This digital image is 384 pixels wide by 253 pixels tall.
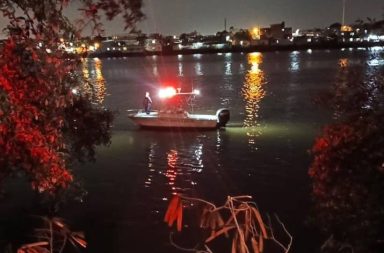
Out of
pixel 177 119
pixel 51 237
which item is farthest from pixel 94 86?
pixel 177 119

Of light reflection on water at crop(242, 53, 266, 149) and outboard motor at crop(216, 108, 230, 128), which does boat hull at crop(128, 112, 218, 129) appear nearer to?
outboard motor at crop(216, 108, 230, 128)

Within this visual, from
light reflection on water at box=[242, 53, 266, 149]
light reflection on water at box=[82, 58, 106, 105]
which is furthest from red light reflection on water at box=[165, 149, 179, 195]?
light reflection on water at box=[82, 58, 106, 105]

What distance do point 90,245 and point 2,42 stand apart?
38.2ft

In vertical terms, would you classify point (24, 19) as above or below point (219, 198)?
above

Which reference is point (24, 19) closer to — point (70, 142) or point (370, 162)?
point (370, 162)

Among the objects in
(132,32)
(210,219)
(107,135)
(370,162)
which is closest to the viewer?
(210,219)

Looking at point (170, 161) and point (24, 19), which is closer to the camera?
point (24, 19)

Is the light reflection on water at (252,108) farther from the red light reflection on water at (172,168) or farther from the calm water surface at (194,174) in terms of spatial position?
the red light reflection on water at (172,168)

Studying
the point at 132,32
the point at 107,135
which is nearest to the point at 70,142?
the point at 107,135

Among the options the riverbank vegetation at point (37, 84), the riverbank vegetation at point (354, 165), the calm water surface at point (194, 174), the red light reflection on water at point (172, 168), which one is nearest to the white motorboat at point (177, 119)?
the calm water surface at point (194, 174)

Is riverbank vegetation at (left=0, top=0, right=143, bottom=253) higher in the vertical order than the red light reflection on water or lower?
higher

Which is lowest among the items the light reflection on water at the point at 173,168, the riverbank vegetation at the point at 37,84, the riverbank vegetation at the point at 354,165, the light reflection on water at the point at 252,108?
the light reflection on water at the point at 252,108

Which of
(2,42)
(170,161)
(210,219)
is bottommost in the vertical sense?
(170,161)

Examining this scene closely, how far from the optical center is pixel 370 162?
8.29m
